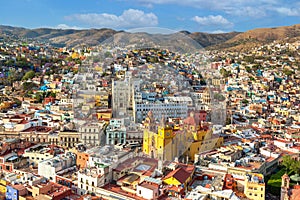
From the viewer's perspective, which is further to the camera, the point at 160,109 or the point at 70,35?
the point at 70,35

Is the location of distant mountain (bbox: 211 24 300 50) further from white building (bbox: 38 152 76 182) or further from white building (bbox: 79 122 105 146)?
white building (bbox: 38 152 76 182)

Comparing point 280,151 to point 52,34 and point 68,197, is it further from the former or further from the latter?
point 52,34

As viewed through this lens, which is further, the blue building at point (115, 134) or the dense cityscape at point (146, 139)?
the blue building at point (115, 134)

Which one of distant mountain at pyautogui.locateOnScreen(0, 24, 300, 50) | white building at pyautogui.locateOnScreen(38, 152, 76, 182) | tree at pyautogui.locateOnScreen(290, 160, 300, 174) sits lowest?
tree at pyautogui.locateOnScreen(290, 160, 300, 174)

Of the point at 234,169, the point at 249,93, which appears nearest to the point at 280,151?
the point at 234,169

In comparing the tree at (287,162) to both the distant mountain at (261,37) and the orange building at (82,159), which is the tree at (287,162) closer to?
the orange building at (82,159)

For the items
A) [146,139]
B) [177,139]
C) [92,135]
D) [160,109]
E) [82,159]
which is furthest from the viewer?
[160,109]

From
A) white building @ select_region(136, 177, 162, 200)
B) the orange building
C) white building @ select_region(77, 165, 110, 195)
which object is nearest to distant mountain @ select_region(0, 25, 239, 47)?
the orange building

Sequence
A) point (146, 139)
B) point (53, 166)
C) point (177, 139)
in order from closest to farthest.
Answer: point (53, 166) → point (177, 139) → point (146, 139)

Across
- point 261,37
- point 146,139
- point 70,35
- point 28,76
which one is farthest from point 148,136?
point 70,35

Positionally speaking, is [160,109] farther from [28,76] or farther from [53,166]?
[28,76]

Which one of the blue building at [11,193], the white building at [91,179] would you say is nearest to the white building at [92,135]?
the white building at [91,179]

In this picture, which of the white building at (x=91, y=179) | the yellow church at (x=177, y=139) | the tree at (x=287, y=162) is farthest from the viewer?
the tree at (x=287, y=162)
